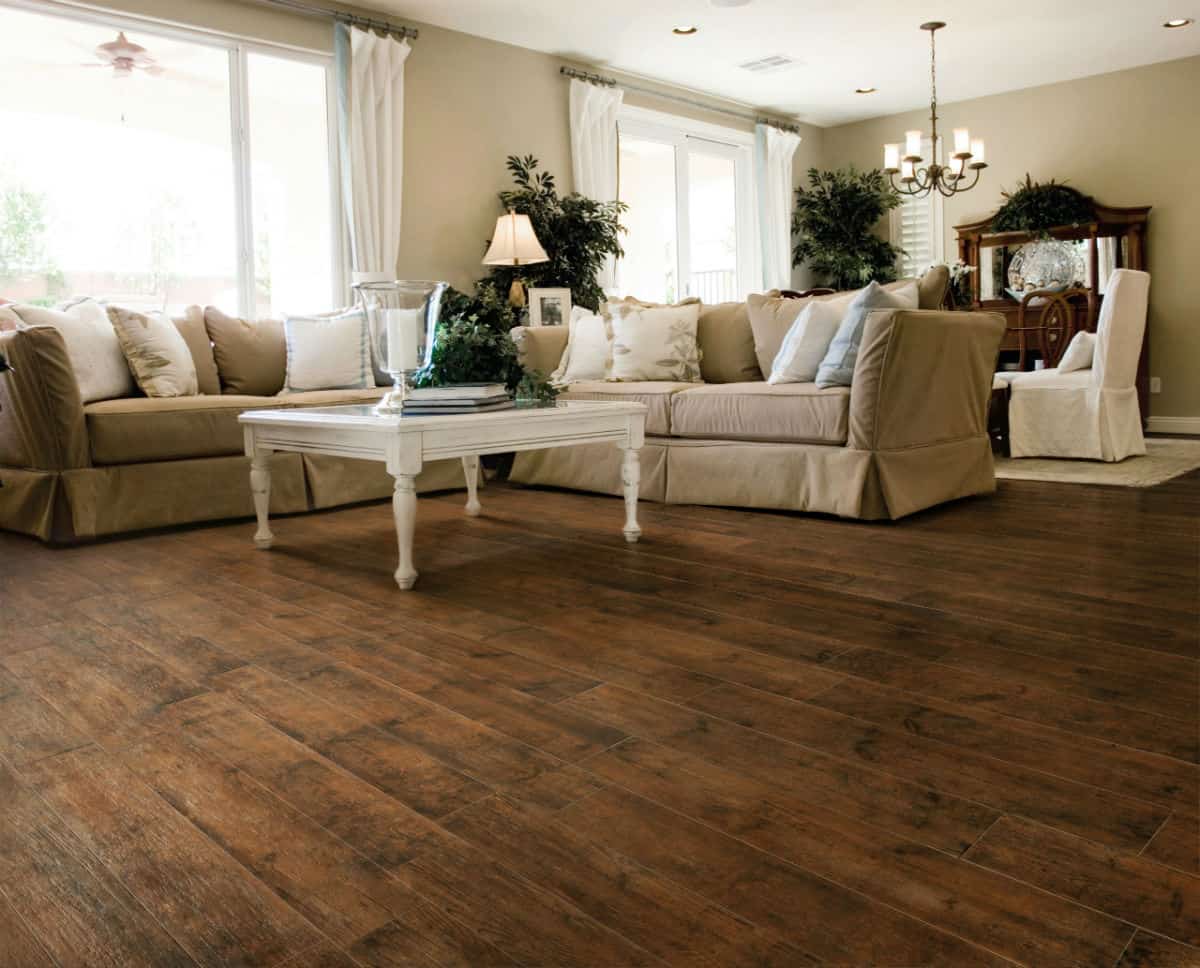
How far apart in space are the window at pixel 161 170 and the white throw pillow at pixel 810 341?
2.83m

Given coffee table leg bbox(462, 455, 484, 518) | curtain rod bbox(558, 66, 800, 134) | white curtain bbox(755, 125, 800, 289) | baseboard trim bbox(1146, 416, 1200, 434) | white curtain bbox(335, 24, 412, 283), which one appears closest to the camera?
coffee table leg bbox(462, 455, 484, 518)

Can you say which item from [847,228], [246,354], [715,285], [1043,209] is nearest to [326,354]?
[246,354]

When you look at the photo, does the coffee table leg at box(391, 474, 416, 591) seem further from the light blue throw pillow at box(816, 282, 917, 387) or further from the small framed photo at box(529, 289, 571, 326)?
the small framed photo at box(529, 289, 571, 326)

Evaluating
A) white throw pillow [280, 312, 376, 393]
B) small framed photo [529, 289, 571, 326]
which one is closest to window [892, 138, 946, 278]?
small framed photo [529, 289, 571, 326]

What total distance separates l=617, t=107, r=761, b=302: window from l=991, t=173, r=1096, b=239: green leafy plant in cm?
195

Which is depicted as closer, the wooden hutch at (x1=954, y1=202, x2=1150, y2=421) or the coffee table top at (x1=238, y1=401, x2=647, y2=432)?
the coffee table top at (x1=238, y1=401, x2=647, y2=432)

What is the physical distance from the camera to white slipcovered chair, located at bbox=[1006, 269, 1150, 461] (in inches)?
201

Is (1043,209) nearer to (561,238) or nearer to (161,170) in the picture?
(561,238)

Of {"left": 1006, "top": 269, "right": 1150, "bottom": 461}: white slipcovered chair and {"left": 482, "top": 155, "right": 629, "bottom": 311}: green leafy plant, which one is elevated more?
{"left": 482, "top": 155, "right": 629, "bottom": 311}: green leafy plant

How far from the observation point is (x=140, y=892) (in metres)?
1.20

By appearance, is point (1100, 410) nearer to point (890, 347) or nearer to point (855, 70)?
point (890, 347)

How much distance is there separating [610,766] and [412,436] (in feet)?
4.58

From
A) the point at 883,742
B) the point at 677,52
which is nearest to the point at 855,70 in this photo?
the point at 677,52

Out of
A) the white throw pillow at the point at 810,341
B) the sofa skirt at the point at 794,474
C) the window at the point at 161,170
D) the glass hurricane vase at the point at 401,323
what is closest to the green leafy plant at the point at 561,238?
the window at the point at 161,170
